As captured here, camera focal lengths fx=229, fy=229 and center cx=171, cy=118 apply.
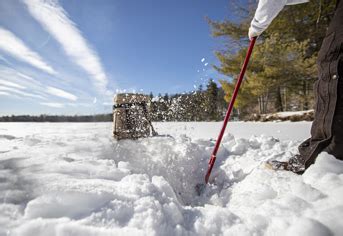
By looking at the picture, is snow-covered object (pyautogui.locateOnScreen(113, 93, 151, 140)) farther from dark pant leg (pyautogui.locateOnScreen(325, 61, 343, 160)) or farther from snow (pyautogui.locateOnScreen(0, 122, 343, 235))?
dark pant leg (pyautogui.locateOnScreen(325, 61, 343, 160))

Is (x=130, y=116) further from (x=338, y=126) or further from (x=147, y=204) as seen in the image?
(x=338, y=126)

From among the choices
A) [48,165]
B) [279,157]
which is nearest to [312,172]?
[279,157]

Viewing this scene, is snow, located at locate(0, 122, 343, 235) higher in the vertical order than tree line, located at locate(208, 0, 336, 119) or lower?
lower

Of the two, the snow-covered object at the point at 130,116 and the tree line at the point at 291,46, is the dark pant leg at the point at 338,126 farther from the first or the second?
the tree line at the point at 291,46

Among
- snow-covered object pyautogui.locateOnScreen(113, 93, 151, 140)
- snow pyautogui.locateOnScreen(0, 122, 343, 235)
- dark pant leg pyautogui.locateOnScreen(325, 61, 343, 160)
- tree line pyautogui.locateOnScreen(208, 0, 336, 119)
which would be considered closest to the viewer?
snow pyautogui.locateOnScreen(0, 122, 343, 235)

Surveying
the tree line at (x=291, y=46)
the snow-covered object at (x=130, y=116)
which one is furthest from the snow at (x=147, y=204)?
the tree line at (x=291, y=46)

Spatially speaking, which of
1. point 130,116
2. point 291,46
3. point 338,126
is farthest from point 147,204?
point 291,46

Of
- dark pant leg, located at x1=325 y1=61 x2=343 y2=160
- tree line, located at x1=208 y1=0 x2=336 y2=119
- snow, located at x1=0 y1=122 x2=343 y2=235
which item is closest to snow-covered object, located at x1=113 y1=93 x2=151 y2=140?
snow, located at x1=0 y1=122 x2=343 y2=235

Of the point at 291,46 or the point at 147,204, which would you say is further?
the point at 291,46

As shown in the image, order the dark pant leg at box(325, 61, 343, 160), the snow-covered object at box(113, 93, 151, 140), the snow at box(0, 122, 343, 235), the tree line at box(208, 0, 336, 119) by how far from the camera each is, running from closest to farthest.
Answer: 1. the snow at box(0, 122, 343, 235)
2. the dark pant leg at box(325, 61, 343, 160)
3. the snow-covered object at box(113, 93, 151, 140)
4. the tree line at box(208, 0, 336, 119)

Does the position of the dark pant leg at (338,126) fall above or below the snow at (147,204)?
above

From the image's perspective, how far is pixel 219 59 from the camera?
12117mm

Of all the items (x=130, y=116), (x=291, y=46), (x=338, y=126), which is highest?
(x=291, y=46)

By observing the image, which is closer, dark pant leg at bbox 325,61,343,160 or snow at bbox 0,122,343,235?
snow at bbox 0,122,343,235
